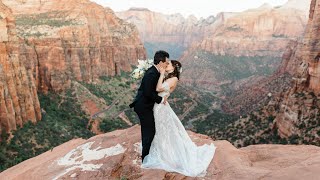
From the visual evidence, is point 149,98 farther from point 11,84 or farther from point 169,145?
point 11,84

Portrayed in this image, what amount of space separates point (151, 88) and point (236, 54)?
574 feet

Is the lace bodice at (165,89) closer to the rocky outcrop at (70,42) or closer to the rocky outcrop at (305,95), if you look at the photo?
the rocky outcrop at (305,95)

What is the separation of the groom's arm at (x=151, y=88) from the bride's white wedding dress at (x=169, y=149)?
0.58 ft

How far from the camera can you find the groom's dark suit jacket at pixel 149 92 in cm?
911

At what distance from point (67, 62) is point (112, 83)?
12.9 metres

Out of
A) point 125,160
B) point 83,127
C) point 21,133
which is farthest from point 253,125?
point 125,160

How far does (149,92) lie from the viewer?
9.16 m

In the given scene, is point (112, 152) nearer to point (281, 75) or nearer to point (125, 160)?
point (125, 160)

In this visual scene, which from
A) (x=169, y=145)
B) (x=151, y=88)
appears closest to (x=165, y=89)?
(x=151, y=88)

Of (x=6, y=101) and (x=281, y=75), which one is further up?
(x=6, y=101)

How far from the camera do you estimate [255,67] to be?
555ft

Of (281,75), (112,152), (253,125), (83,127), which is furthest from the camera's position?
(281,75)

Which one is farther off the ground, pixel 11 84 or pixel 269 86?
pixel 11 84

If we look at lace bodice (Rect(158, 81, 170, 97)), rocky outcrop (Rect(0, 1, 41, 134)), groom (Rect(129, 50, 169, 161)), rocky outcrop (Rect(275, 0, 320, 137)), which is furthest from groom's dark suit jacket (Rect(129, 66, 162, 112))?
rocky outcrop (Rect(0, 1, 41, 134))
